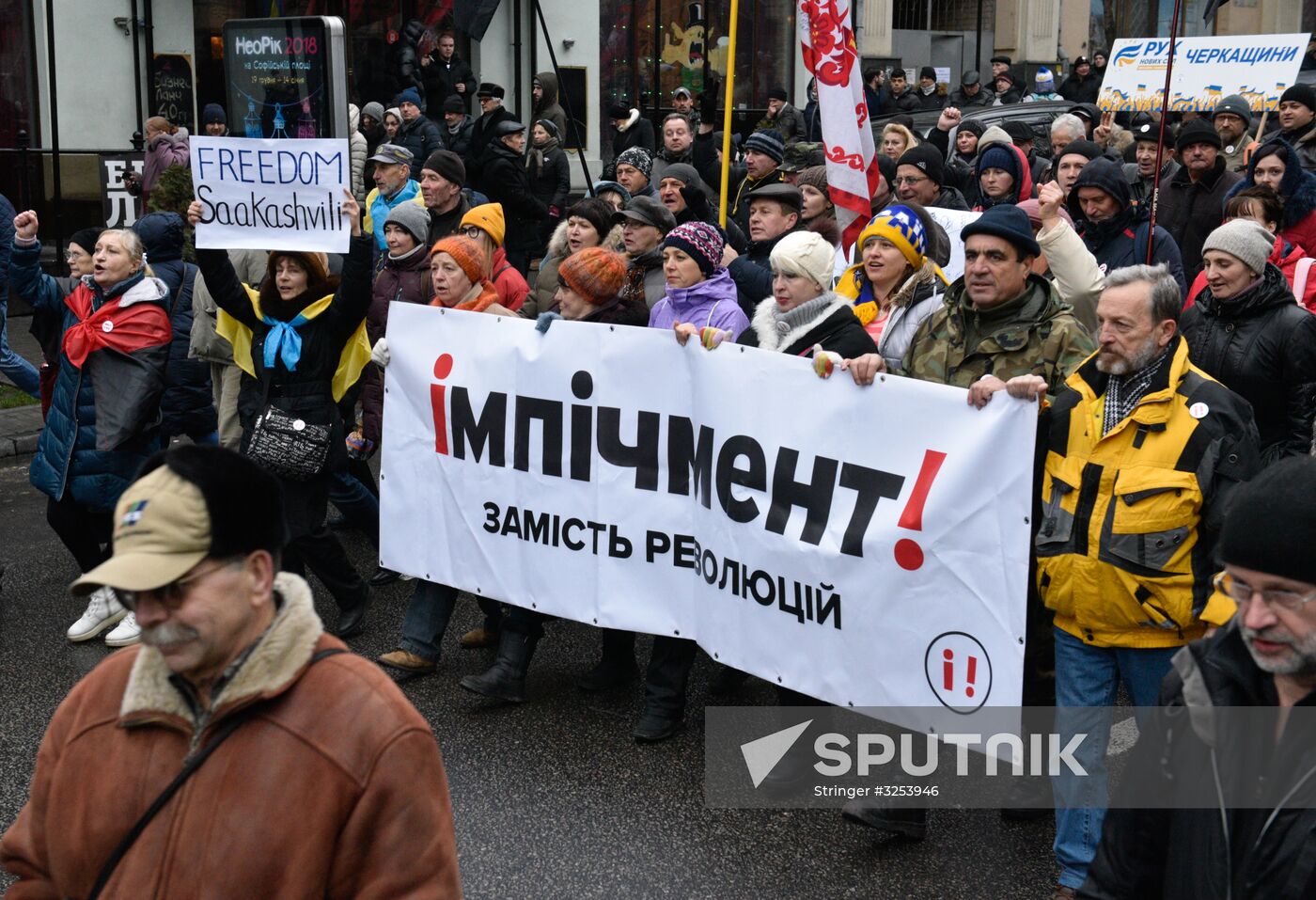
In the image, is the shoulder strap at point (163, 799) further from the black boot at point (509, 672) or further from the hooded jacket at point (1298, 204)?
the hooded jacket at point (1298, 204)

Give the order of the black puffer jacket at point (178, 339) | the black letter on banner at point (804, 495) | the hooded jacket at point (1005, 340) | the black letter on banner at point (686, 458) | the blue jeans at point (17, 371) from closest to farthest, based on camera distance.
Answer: the hooded jacket at point (1005, 340), the black letter on banner at point (804, 495), the black letter on banner at point (686, 458), the black puffer jacket at point (178, 339), the blue jeans at point (17, 371)

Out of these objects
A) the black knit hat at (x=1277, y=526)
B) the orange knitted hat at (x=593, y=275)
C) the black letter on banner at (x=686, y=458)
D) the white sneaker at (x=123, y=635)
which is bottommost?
the white sneaker at (x=123, y=635)

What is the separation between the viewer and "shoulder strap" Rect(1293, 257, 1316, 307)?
6832 millimetres

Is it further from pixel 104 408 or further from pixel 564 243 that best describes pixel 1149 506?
pixel 104 408

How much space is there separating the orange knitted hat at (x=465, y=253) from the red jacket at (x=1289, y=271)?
285 cm

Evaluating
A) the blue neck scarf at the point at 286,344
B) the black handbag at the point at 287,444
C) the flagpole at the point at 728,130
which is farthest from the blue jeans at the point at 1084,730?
A: the flagpole at the point at 728,130

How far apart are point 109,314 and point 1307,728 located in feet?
18.6

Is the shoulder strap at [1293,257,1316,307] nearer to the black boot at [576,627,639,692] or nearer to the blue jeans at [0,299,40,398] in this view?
the black boot at [576,627,639,692]

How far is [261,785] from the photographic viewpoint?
238 centimetres

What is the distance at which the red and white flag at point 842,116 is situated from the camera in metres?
6.86

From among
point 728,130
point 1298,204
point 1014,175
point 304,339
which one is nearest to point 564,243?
point 728,130

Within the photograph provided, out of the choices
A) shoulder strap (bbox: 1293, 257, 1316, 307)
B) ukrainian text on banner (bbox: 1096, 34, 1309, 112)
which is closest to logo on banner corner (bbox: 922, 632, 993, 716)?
shoulder strap (bbox: 1293, 257, 1316, 307)

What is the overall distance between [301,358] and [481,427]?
0.93 m

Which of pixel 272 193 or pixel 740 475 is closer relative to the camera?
pixel 740 475
